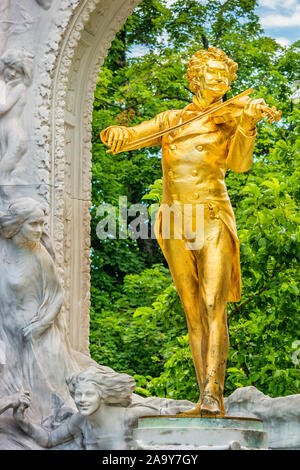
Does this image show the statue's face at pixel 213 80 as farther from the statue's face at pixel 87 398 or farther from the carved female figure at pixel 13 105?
the statue's face at pixel 87 398

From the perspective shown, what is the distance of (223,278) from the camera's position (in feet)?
25.0

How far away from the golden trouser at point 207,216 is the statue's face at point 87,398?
81 centimetres

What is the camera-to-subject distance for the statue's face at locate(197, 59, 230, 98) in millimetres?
7996

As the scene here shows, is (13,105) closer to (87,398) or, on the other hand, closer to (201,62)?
(201,62)

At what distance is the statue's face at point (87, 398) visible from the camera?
23.6 ft

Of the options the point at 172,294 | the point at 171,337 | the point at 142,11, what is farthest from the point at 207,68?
the point at 142,11

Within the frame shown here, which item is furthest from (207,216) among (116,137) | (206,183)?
(116,137)

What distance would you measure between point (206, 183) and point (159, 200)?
4.34m

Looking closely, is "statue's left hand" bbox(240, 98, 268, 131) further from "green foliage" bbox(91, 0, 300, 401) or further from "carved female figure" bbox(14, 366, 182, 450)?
"green foliage" bbox(91, 0, 300, 401)

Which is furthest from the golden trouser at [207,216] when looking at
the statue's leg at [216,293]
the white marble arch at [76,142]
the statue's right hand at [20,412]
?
the statue's right hand at [20,412]

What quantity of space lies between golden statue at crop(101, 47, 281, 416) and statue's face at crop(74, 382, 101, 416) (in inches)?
25.8

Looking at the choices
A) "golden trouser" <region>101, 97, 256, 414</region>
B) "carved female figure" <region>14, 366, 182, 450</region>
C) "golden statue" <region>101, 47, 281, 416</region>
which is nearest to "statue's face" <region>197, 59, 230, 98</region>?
"golden statue" <region>101, 47, 281, 416</region>

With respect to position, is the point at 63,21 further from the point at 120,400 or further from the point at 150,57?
the point at 150,57
